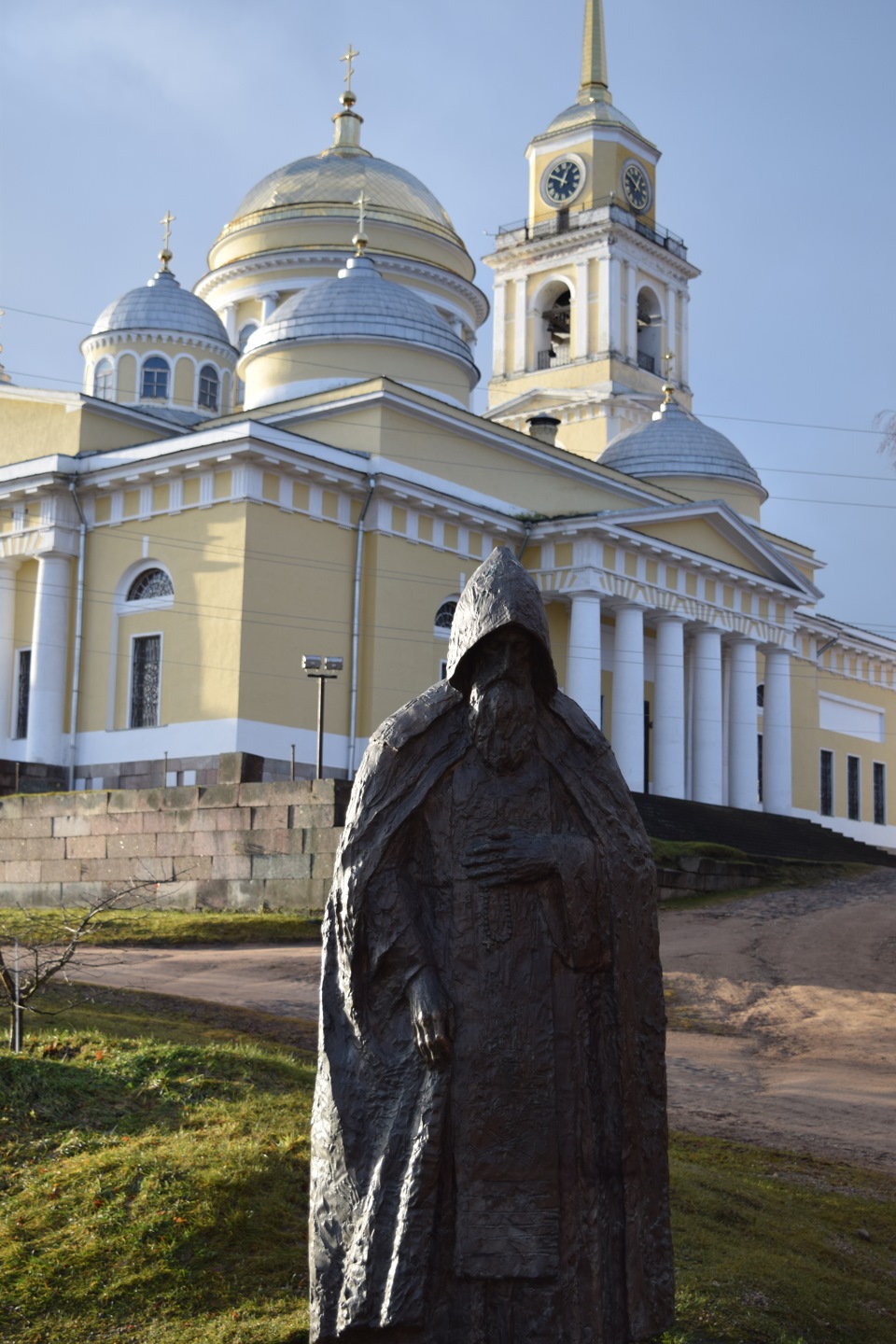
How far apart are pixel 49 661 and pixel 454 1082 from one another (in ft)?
87.2

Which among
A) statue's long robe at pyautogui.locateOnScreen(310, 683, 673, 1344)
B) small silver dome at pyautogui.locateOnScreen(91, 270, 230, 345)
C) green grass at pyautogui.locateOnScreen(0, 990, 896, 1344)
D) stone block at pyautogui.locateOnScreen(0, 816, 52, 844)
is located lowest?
green grass at pyautogui.locateOnScreen(0, 990, 896, 1344)

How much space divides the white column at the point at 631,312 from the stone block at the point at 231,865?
30762 millimetres

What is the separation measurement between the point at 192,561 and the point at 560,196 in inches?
1029

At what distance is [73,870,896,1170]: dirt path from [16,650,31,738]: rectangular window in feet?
43.9

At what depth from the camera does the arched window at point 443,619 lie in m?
32.0

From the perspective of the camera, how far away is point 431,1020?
4785mm

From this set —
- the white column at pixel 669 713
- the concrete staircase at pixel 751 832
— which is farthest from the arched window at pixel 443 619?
the white column at pixel 669 713

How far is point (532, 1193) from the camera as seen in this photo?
477 cm

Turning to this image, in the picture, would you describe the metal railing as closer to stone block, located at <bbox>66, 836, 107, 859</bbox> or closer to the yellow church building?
the yellow church building

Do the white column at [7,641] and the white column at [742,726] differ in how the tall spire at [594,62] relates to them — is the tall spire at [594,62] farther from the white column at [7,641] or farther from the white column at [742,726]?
the white column at [7,641]

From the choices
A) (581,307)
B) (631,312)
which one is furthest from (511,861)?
(631,312)

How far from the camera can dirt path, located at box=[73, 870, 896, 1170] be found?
37.7 feet

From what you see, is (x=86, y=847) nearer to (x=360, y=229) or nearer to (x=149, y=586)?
(x=149, y=586)

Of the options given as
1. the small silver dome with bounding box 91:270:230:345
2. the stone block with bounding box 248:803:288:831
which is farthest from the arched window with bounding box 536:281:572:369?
the stone block with bounding box 248:803:288:831
